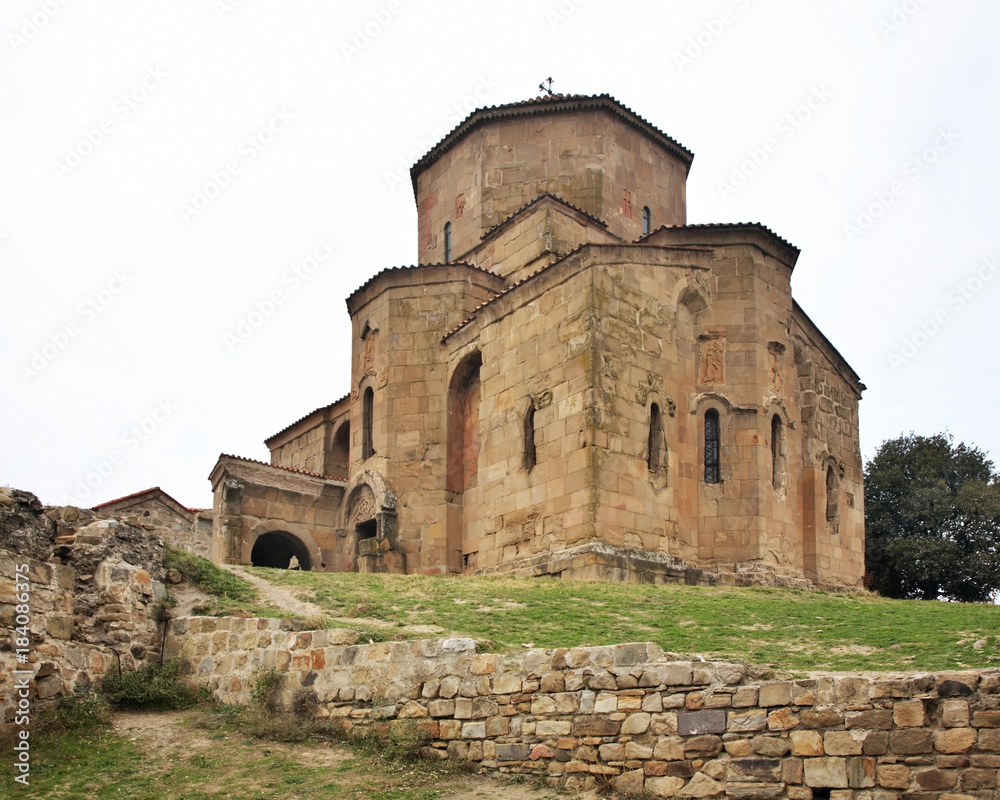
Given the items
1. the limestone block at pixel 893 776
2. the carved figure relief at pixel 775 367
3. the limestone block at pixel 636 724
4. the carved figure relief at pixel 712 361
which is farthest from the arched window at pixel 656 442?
the limestone block at pixel 893 776

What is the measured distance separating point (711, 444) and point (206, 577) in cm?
1083

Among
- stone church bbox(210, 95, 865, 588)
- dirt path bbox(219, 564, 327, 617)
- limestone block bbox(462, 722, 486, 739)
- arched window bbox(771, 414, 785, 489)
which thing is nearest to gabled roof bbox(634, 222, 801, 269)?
stone church bbox(210, 95, 865, 588)

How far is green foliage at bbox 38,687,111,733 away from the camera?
33.3 feet

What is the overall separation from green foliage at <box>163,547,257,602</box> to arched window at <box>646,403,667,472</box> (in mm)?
8462

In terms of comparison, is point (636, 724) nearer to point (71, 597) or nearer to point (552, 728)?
point (552, 728)

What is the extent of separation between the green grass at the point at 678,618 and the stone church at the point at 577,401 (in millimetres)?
2448

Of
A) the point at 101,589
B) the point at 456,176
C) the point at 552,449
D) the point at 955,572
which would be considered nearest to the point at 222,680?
the point at 101,589

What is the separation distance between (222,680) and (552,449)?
9511mm

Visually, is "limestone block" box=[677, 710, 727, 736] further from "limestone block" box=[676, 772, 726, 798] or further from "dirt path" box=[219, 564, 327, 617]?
"dirt path" box=[219, 564, 327, 617]

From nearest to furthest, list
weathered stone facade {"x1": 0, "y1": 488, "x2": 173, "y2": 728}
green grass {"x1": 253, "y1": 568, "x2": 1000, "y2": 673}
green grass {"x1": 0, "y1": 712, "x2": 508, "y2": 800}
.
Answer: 1. green grass {"x1": 0, "y1": 712, "x2": 508, "y2": 800}
2. weathered stone facade {"x1": 0, "y1": 488, "x2": 173, "y2": 728}
3. green grass {"x1": 253, "y1": 568, "x2": 1000, "y2": 673}

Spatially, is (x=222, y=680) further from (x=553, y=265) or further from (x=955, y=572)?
(x=955, y=572)

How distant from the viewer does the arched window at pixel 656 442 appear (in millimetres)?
20047

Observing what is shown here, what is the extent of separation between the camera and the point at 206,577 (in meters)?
13.8

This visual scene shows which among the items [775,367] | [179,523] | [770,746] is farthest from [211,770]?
[179,523]
